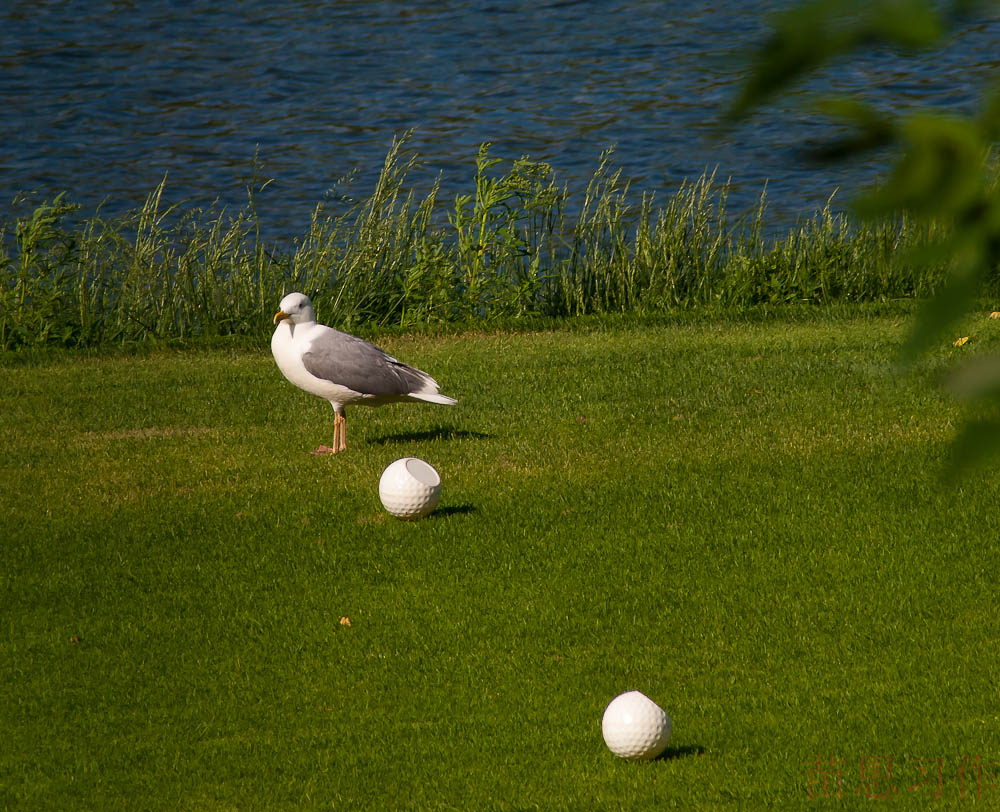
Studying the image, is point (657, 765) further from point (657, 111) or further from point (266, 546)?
point (657, 111)

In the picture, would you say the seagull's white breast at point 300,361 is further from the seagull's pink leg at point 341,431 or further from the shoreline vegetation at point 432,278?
the shoreline vegetation at point 432,278

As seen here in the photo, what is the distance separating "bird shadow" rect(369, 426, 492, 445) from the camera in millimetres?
9156

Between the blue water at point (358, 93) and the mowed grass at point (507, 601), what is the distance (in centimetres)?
996

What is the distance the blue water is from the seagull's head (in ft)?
34.9

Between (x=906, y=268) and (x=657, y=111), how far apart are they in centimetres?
2407

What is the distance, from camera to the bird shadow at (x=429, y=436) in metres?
9.16

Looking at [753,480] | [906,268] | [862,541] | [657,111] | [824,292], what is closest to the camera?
[906,268]

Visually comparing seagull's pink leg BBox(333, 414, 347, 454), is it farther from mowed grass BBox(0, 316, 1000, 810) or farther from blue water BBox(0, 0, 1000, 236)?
blue water BBox(0, 0, 1000, 236)

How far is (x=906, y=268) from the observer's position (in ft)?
3.32

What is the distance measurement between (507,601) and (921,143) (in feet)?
17.5

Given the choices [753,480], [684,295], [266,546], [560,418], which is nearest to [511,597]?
[266,546]

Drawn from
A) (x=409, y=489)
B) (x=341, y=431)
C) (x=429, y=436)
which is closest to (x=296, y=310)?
(x=341, y=431)

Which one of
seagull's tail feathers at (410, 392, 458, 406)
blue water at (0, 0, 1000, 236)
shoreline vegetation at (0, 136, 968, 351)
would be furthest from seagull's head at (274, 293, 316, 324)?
blue water at (0, 0, 1000, 236)

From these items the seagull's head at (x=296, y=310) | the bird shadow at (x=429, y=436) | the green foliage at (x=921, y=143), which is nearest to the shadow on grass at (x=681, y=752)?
the green foliage at (x=921, y=143)
